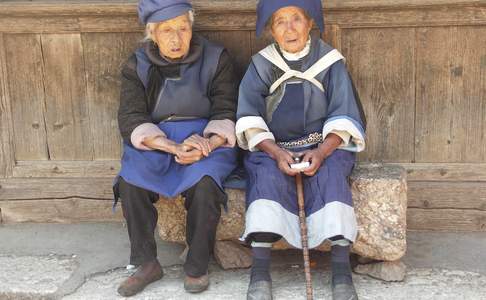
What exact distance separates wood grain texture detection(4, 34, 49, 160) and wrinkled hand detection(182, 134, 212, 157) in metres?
1.31

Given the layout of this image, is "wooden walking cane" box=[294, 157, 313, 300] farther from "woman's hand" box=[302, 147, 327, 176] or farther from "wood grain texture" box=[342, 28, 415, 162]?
"wood grain texture" box=[342, 28, 415, 162]

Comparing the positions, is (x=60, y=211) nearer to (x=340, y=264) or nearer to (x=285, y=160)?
(x=285, y=160)

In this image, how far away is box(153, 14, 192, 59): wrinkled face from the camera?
3639mm

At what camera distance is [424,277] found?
3.53m

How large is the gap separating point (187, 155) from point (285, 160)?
Result: 1.66 ft

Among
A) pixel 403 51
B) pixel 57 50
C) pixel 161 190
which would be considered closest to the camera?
pixel 161 190

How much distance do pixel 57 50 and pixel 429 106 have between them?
7.59 feet

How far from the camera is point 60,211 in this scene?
14.8 feet

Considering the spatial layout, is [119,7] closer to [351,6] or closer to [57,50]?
[57,50]

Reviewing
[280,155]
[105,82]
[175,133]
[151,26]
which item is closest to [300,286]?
[280,155]

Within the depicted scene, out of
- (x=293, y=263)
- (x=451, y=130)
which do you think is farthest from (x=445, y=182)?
(x=293, y=263)

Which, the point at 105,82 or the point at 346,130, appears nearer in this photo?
the point at 346,130

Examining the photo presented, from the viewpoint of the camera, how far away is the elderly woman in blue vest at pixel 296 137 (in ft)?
10.8

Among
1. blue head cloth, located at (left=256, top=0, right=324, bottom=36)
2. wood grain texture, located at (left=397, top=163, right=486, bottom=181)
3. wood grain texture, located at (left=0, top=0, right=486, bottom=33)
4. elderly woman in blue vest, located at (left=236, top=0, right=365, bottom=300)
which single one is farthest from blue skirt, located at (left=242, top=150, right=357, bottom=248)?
wood grain texture, located at (left=0, top=0, right=486, bottom=33)
